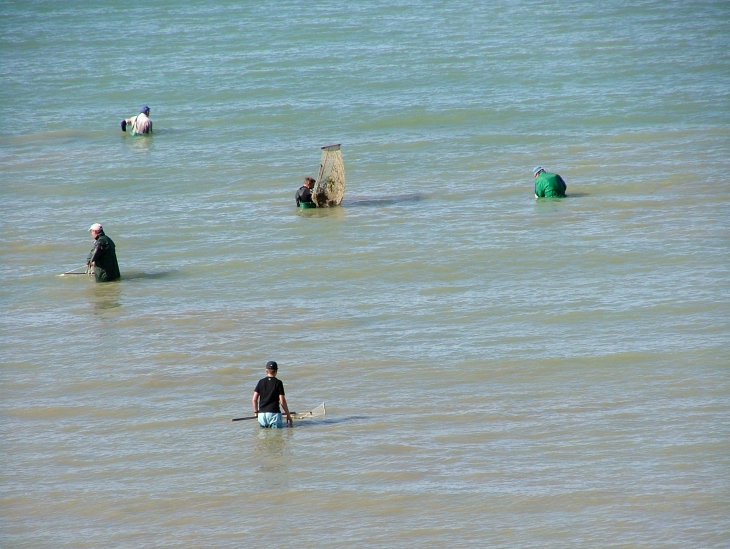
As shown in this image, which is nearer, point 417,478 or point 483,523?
point 483,523

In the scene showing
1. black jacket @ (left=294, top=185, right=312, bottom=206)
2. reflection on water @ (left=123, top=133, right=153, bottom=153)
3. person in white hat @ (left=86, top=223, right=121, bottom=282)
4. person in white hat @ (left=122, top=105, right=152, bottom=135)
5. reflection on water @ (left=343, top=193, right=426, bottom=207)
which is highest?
person in white hat @ (left=122, top=105, right=152, bottom=135)

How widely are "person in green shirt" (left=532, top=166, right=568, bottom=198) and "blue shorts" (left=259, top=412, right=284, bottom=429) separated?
10.8 m

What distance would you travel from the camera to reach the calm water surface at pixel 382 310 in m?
10.6

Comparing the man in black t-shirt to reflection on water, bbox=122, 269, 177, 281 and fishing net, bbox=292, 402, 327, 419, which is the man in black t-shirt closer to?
→ fishing net, bbox=292, 402, 327, 419

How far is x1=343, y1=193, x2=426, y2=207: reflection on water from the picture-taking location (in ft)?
73.6

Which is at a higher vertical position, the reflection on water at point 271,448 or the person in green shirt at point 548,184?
the person in green shirt at point 548,184

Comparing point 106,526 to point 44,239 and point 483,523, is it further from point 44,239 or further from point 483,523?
point 44,239

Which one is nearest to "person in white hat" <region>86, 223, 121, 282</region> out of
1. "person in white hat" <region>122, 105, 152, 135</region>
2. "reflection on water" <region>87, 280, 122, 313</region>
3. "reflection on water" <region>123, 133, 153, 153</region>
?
"reflection on water" <region>87, 280, 122, 313</region>

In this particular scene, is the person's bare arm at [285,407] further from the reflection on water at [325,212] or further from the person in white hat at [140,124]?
the person in white hat at [140,124]

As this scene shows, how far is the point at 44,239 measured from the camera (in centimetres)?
2136

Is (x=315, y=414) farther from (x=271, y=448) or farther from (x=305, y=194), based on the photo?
(x=305, y=194)

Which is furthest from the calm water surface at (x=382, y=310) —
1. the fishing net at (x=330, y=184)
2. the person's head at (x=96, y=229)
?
the person's head at (x=96, y=229)

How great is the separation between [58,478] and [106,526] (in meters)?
1.24

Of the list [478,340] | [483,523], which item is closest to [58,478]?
[483,523]
